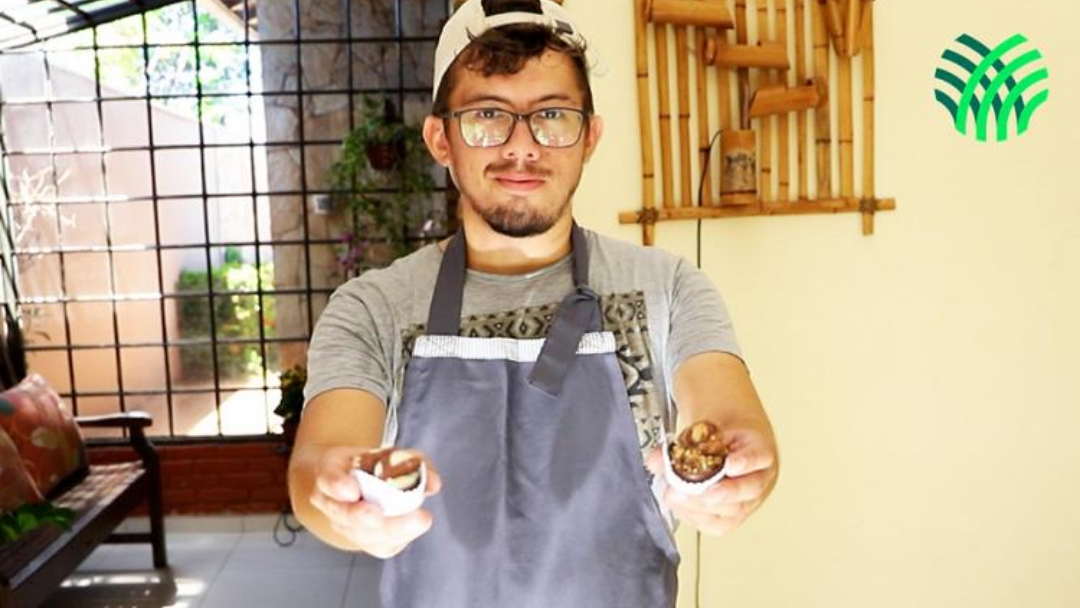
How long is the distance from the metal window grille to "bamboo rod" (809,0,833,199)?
2.52m

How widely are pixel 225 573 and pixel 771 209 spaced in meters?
2.91

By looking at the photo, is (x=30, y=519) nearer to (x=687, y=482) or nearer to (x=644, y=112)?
(x=644, y=112)

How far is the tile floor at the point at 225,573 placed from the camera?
133 inches

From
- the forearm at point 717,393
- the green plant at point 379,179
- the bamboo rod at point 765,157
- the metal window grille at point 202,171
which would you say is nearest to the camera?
the forearm at point 717,393

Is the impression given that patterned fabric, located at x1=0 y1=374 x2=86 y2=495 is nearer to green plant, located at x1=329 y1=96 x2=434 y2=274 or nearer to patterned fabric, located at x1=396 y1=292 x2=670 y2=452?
green plant, located at x1=329 y1=96 x2=434 y2=274

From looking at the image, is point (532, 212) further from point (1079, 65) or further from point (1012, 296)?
point (1079, 65)

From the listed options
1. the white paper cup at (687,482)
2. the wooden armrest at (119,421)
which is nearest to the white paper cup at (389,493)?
the white paper cup at (687,482)

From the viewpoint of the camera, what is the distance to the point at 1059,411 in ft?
6.61

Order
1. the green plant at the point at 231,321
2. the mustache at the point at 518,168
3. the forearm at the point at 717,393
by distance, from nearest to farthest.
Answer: the forearm at the point at 717,393 < the mustache at the point at 518,168 < the green plant at the point at 231,321

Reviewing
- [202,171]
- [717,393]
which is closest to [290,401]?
[202,171]

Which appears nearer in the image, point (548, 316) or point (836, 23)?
point (548, 316)

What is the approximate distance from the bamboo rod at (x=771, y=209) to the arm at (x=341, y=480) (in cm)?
97

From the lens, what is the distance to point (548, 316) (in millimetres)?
1188

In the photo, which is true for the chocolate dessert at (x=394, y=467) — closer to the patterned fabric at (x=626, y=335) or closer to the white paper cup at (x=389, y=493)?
the white paper cup at (x=389, y=493)
